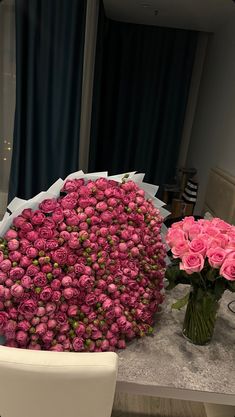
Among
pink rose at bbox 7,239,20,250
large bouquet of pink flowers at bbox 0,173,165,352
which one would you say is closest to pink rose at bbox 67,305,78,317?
large bouquet of pink flowers at bbox 0,173,165,352

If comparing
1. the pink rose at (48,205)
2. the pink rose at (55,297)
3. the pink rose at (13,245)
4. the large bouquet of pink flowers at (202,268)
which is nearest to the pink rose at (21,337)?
the pink rose at (55,297)

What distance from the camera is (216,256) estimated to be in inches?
33.4

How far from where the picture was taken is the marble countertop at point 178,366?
32.8 inches

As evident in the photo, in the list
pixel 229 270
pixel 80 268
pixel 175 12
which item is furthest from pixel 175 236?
pixel 175 12

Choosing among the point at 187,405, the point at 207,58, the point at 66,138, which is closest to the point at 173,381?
the point at 187,405

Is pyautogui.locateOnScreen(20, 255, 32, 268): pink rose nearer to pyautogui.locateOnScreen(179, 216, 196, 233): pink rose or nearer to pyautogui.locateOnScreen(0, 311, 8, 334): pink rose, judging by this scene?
pyautogui.locateOnScreen(0, 311, 8, 334): pink rose

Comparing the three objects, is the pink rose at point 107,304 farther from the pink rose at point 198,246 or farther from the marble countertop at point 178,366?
the pink rose at point 198,246

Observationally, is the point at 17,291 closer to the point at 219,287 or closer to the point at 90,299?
the point at 90,299

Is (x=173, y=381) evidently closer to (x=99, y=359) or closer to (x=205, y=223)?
(x=99, y=359)

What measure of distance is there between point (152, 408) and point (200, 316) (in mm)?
832

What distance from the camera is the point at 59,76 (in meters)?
2.63

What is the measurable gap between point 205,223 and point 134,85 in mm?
3388

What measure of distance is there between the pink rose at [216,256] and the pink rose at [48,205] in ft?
1.44

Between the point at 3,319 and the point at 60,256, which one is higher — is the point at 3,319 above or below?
below
